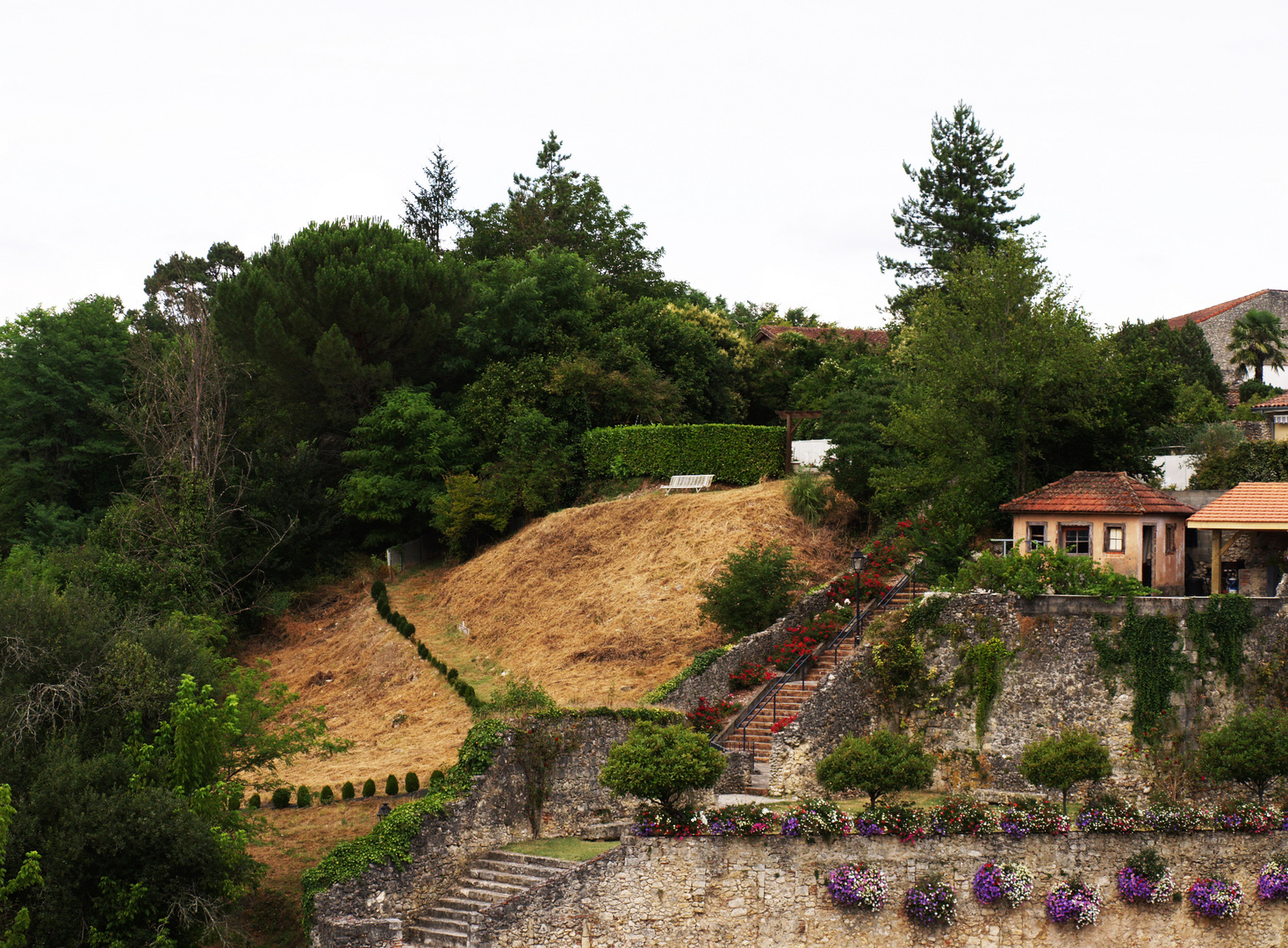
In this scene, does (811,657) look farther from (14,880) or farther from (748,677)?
(14,880)

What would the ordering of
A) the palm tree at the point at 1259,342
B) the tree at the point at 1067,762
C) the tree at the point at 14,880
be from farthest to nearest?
1. the palm tree at the point at 1259,342
2. the tree at the point at 1067,762
3. the tree at the point at 14,880

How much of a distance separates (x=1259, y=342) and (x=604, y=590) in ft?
109

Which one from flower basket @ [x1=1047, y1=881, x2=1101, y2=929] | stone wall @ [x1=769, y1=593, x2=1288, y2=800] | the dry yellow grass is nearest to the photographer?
flower basket @ [x1=1047, y1=881, x2=1101, y2=929]

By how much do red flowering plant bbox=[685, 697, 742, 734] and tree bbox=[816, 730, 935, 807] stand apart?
440 cm

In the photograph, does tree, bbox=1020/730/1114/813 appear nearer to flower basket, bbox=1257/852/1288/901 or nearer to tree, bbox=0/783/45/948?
flower basket, bbox=1257/852/1288/901

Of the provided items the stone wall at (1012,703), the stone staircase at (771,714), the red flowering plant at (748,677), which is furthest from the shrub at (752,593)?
the stone wall at (1012,703)

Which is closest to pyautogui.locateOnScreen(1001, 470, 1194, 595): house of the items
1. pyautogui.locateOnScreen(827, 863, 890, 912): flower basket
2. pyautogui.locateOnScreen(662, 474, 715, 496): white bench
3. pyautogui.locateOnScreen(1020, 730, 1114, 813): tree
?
pyautogui.locateOnScreen(1020, 730, 1114, 813): tree

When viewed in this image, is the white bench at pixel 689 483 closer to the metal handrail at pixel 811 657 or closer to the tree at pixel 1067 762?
the metal handrail at pixel 811 657

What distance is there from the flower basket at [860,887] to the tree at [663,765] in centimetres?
259

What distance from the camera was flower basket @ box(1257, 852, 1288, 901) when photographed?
17.6 metres

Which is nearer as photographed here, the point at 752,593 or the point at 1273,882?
the point at 1273,882

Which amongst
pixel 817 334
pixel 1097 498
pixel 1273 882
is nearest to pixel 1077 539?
pixel 1097 498

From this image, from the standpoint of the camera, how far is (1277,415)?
34.4 m

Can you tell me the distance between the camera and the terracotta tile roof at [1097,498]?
25.1 m
